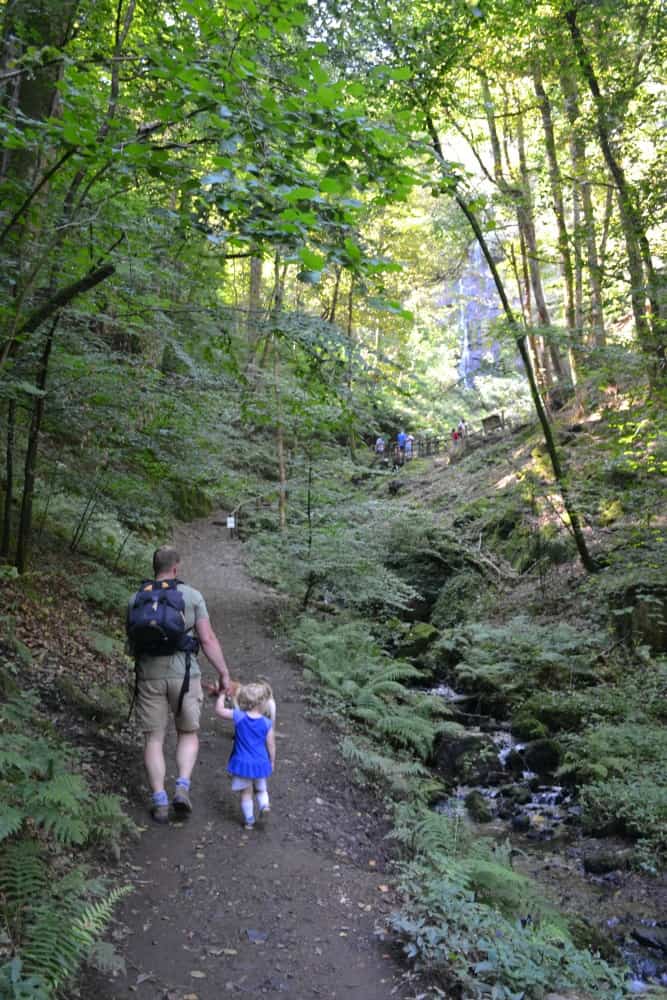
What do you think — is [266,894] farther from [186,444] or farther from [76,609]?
[186,444]

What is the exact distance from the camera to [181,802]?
190 inches

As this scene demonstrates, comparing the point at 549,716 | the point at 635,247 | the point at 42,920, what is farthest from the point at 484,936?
the point at 635,247

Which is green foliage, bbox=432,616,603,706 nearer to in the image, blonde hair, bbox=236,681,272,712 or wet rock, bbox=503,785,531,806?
wet rock, bbox=503,785,531,806

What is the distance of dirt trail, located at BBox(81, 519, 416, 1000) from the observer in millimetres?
3445

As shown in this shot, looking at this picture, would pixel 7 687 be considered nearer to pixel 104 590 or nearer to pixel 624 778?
pixel 104 590

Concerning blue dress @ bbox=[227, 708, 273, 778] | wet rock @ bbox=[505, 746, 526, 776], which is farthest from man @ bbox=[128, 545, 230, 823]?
wet rock @ bbox=[505, 746, 526, 776]

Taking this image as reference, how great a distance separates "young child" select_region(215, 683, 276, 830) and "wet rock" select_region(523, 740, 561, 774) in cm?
574

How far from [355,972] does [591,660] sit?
A: 29.9 ft

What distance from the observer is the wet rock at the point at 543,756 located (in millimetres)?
9609

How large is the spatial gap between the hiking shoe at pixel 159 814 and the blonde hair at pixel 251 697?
855mm

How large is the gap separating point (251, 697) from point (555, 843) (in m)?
4.69

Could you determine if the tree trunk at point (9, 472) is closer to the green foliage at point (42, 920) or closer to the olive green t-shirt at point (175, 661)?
the olive green t-shirt at point (175, 661)

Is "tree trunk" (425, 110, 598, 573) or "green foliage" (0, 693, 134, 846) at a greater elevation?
"tree trunk" (425, 110, 598, 573)

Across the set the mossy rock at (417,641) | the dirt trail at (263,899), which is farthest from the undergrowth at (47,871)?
the mossy rock at (417,641)
